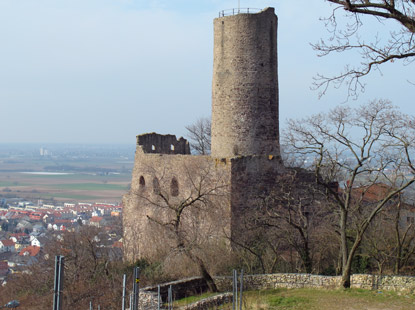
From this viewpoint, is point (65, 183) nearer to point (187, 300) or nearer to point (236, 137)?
point (236, 137)

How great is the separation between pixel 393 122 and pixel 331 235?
4.97m

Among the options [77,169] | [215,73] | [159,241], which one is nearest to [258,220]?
[159,241]

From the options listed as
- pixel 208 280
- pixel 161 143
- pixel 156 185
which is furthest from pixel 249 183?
pixel 161 143

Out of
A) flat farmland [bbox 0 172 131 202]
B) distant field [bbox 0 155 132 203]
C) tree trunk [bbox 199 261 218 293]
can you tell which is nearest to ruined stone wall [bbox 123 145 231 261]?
tree trunk [bbox 199 261 218 293]

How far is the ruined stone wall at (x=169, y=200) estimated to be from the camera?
19.1 metres

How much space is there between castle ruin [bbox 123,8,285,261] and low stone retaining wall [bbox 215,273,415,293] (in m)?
3.16

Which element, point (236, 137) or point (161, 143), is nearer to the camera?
point (236, 137)

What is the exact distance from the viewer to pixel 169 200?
21047 millimetres

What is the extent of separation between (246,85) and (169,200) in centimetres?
499

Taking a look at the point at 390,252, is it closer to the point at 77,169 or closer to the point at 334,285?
the point at 334,285

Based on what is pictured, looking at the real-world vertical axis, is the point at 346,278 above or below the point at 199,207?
below

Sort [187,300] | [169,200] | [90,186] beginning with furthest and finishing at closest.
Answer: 1. [90,186]
2. [169,200]
3. [187,300]

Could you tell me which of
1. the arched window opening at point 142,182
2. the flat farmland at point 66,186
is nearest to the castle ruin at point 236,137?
the arched window opening at point 142,182

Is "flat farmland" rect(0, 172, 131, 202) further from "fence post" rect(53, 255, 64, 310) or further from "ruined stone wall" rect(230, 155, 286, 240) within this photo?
"fence post" rect(53, 255, 64, 310)
